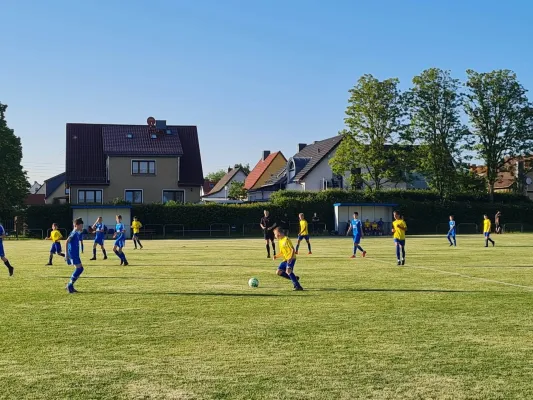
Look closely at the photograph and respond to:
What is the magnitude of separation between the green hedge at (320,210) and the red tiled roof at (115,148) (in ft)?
26.1

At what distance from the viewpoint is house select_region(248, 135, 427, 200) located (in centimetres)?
7338

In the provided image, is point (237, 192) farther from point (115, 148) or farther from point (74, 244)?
point (74, 244)

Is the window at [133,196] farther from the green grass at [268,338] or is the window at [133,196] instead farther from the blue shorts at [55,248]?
the green grass at [268,338]

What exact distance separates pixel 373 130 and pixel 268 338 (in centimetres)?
5634

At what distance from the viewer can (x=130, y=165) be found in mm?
64625

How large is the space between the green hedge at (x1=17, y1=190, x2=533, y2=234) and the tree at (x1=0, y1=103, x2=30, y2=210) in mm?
6107

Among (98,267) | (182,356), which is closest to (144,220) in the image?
(98,267)

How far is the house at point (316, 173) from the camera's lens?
73.4m

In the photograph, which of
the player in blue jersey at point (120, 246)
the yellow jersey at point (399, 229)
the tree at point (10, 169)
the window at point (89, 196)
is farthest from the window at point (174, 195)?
the yellow jersey at point (399, 229)

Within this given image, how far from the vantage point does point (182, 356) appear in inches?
336

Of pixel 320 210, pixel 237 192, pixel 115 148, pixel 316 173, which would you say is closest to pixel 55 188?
pixel 237 192

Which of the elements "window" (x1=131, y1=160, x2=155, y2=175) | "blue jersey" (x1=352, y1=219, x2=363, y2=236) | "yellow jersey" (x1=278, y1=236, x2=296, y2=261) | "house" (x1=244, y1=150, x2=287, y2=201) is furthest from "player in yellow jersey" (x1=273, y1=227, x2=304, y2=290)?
"house" (x1=244, y1=150, x2=287, y2=201)

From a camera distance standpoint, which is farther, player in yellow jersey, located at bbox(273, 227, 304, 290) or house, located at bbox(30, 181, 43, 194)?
house, located at bbox(30, 181, 43, 194)

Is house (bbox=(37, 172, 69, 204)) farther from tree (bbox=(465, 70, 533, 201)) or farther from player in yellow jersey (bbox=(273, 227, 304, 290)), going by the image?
player in yellow jersey (bbox=(273, 227, 304, 290))
